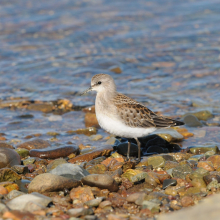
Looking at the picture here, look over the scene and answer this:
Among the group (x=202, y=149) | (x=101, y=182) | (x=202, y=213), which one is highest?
(x=202, y=213)

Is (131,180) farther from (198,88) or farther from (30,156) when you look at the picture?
(198,88)

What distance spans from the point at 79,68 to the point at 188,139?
630 cm

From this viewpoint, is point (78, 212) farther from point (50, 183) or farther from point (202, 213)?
point (202, 213)

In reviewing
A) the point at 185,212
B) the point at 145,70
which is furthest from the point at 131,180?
the point at 145,70

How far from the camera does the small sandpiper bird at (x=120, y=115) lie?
707 cm

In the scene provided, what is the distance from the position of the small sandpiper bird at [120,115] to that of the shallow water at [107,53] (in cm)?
226

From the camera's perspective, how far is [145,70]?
44.0 feet

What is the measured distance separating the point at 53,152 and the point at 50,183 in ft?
6.11

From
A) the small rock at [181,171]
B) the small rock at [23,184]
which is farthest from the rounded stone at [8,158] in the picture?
the small rock at [181,171]

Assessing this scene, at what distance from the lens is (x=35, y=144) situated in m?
7.93

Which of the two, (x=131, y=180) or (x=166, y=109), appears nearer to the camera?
(x=131, y=180)

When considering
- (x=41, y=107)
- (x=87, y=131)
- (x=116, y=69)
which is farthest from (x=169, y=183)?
(x=116, y=69)

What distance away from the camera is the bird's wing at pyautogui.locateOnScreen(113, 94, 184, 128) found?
7152 millimetres

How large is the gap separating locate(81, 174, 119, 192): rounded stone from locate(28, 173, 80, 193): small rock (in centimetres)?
19
